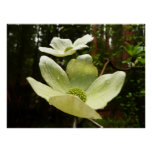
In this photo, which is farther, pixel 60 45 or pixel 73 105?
pixel 60 45

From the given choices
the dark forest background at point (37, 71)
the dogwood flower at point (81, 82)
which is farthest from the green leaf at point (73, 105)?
Answer: the dark forest background at point (37, 71)

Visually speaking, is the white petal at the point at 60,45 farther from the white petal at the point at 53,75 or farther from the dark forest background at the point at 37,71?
the dark forest background at the point at 37,71

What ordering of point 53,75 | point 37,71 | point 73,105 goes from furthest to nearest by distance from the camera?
point 37,71, point 53,75, point 73,105

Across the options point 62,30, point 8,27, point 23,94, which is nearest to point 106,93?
point 62,30

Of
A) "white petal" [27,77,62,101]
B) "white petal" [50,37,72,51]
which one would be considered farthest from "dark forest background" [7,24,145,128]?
"white petal" [27,77,62,101]

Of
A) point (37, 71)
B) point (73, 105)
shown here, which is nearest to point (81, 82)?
point (73, 105)

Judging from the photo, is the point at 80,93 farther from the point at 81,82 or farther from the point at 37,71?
the point at 37,71
